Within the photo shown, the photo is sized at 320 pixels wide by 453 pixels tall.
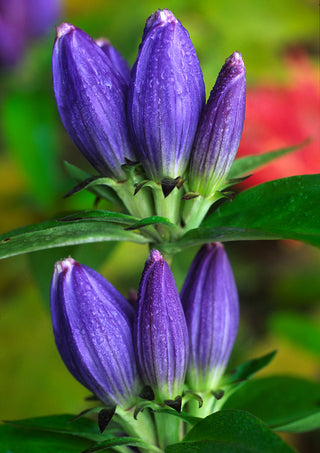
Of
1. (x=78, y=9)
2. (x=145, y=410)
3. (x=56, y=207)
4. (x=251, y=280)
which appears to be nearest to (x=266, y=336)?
(x=251, y=280)

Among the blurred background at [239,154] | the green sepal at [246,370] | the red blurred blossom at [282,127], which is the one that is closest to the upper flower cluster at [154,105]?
the green sepal at [246,370]

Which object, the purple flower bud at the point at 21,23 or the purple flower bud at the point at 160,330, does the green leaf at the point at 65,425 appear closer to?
the purple flower bud at the point at 160,330

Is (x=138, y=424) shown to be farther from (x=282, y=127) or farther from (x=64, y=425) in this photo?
(x=282, y=127)

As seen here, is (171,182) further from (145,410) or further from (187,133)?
(145,410)

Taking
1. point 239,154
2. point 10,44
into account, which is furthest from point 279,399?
point 10,44

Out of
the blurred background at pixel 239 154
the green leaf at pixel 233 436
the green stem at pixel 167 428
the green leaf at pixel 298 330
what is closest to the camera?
the green leaf at pixel 233 436

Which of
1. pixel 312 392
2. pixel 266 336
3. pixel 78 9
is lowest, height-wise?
pixel 266 336
